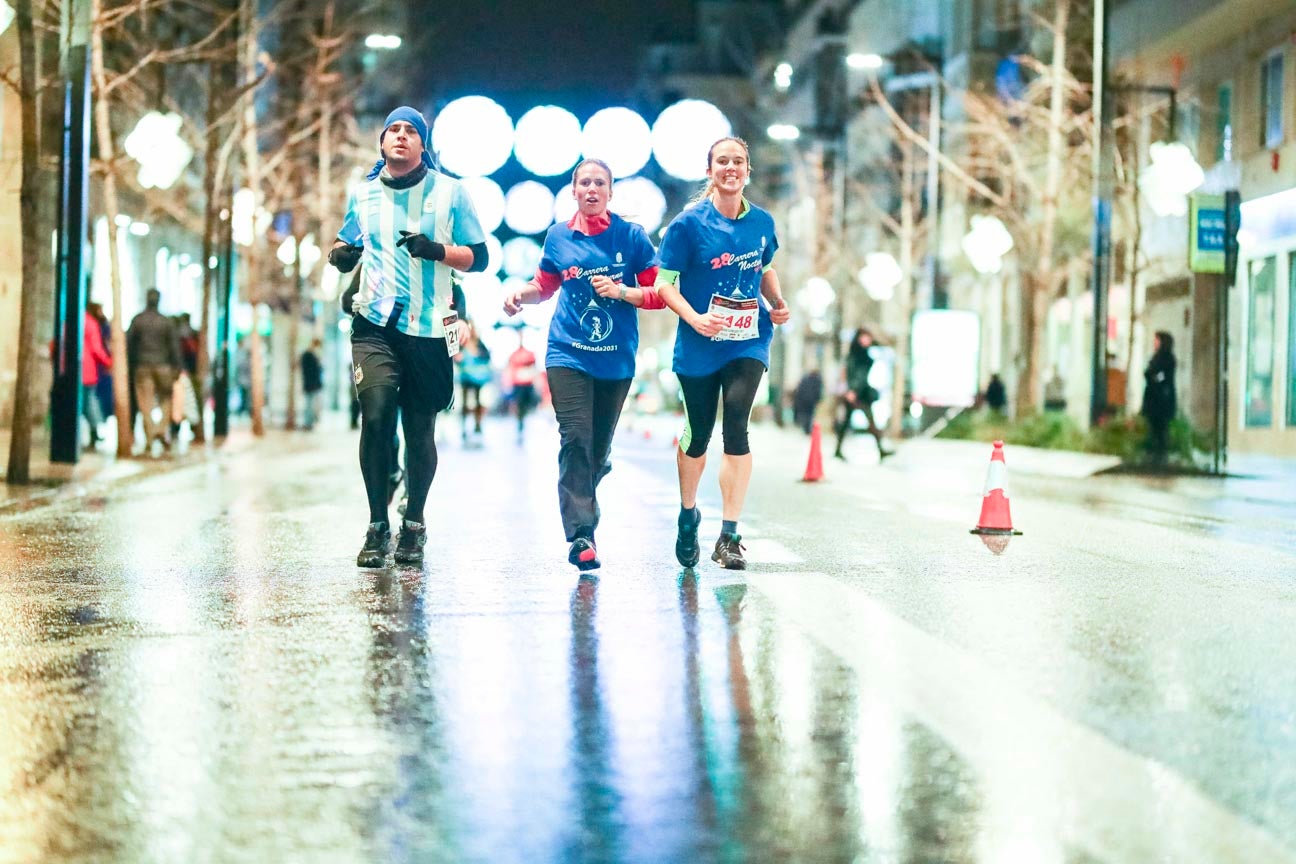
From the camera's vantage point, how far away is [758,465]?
25.2 m

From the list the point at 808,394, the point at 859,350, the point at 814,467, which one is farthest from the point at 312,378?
the point at 814,467

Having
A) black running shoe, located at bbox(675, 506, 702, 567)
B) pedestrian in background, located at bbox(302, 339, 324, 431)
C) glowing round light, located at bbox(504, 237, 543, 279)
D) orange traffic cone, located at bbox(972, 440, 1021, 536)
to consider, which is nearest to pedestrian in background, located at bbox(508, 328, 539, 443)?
pedestrian in background, located at bbox(302, 339, 324, 431)

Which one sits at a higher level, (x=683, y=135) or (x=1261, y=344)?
(x=683, y=135)

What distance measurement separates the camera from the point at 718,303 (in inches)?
376

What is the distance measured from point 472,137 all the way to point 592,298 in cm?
6682

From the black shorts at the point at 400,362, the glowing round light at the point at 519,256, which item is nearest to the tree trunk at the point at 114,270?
the black shorts at the point at 400,362

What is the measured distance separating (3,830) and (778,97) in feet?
297

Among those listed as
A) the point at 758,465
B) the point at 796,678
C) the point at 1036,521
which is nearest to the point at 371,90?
the point at 758,465

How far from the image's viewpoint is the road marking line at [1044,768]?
13.9 feet

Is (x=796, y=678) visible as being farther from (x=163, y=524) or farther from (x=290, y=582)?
(x=163, y=524)

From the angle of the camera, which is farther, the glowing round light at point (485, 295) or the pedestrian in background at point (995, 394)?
the glowing round light at point (485, 295)

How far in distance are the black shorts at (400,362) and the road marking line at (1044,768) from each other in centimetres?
298

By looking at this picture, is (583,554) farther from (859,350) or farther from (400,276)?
(859,350)

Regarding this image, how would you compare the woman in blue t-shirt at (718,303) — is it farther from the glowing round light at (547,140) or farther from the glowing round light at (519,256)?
the glowing round light at (519,256)
